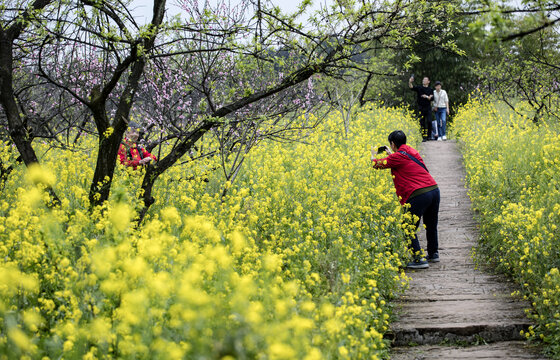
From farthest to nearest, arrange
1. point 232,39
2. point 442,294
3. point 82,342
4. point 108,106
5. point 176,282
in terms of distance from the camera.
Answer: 1. point 108,106
2. point 442,294
3. point 232,39
4. point 176,282
5. point 82,342

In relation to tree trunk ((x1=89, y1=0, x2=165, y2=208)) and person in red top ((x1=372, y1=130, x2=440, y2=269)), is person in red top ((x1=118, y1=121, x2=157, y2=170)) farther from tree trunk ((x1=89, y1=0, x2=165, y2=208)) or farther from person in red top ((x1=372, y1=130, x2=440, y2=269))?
person in red top ((x1=372, y1=130, x2=440, y2=269))

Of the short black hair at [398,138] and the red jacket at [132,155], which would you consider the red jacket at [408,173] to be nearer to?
the short black hair at [398,138]

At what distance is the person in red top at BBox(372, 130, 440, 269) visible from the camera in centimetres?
654

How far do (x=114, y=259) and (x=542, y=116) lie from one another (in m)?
12.8

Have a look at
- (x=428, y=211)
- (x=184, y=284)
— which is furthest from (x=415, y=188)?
(x=184, y=284)

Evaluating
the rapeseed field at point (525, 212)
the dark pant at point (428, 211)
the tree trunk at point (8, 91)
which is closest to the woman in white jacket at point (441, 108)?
the rapeseed field at point (525, 212)

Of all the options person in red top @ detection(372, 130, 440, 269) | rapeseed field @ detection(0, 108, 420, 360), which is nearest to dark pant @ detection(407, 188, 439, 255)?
person in red top @ detection(372, 130, 440, 269)

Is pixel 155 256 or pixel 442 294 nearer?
pixel 155 256

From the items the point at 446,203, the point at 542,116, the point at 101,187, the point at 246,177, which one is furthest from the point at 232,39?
the point at 542,116

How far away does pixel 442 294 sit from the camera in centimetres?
558

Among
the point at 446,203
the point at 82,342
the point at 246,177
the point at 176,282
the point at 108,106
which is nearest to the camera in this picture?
the point at 82,342

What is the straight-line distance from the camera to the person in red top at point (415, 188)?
21.4ft

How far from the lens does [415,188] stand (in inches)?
257

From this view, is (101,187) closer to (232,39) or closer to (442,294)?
(232,39)
